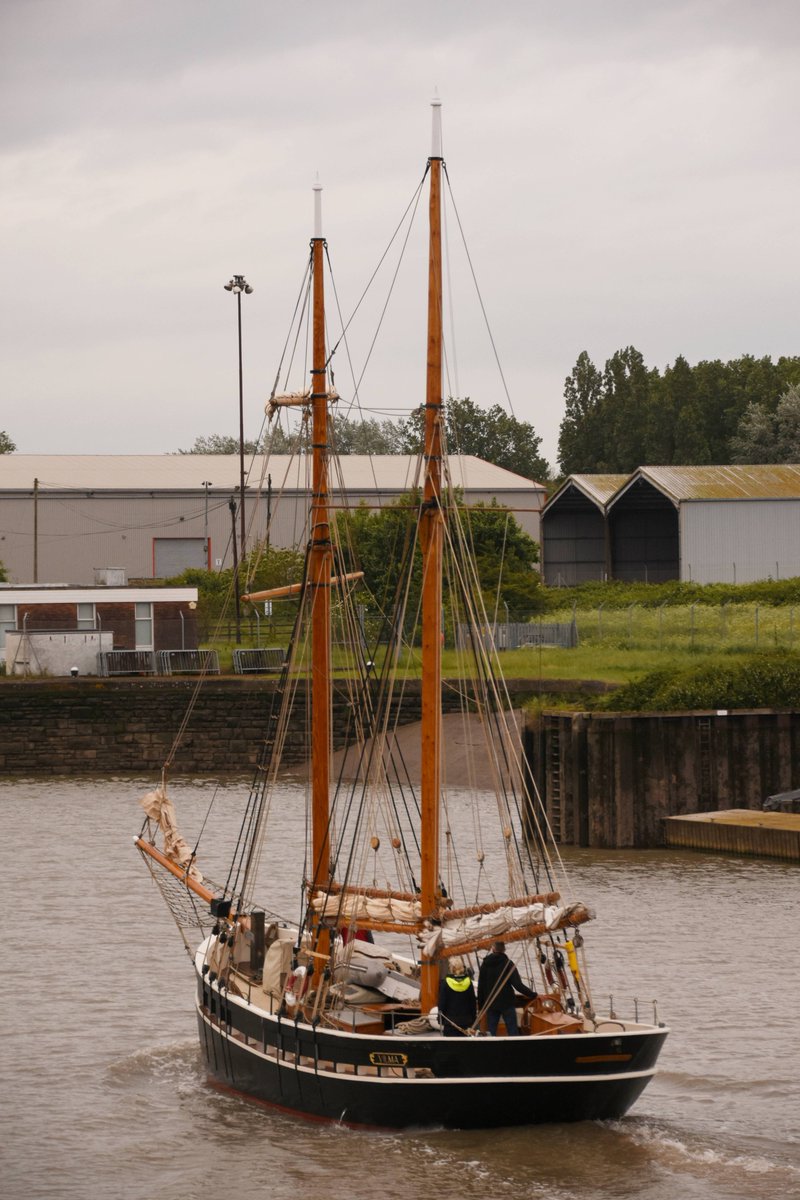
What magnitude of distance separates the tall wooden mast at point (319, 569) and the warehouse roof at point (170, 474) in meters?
80.5

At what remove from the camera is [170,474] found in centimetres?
11962

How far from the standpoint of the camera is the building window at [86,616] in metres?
79.0

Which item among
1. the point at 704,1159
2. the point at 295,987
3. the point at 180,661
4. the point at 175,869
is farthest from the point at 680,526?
the point at 704,1159

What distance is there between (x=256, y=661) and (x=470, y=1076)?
54.9 metres

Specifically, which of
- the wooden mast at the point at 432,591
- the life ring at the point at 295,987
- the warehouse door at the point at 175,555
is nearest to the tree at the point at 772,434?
the warehouse door at the point at 175,555

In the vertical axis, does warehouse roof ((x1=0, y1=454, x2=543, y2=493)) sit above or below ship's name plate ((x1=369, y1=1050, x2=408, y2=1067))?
above

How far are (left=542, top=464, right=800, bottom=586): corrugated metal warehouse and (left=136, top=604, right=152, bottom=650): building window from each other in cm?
2563

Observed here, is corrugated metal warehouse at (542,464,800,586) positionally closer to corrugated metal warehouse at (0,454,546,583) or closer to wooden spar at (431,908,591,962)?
corrugated metal warehouse at (0,454,546,583)

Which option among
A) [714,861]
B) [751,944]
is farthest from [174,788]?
[751,944]

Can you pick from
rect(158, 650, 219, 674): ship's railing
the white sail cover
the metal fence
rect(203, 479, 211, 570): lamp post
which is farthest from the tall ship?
rect(203, 479, 211, 570): lamp post

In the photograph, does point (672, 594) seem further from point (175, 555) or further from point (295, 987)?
point (295, 987)

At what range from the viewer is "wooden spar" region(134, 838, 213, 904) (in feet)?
102

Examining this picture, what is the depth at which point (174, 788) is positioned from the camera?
6506cm

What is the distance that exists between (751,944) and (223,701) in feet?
127
